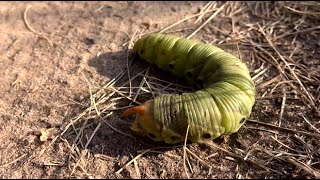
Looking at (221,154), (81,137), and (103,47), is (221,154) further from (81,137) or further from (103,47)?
(103,47)

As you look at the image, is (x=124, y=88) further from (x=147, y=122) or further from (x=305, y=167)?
(x=305, y=167)

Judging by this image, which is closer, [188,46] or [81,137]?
[81,137]

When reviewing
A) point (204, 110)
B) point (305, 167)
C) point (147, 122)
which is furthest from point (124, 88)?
point (305, 167)

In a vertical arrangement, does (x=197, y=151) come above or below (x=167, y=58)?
below

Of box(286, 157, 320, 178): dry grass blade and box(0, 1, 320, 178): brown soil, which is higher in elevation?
box(0, 1, 320, 178): brown soil

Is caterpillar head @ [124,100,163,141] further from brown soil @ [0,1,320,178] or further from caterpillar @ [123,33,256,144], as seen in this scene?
brown soil @ [0,1,320,178]

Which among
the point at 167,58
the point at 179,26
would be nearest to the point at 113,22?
the point at 179,26

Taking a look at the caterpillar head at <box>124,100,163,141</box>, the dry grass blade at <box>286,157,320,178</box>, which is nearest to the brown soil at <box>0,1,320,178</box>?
the dry grass blade at <box>286,157,320,178</box>

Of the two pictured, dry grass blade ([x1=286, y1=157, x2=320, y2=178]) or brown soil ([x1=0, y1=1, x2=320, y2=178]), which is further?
brown soil ([x1=0, y1=1, x2=320, y2=178])
